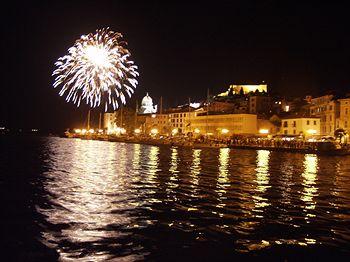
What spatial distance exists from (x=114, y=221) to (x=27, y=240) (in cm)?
314

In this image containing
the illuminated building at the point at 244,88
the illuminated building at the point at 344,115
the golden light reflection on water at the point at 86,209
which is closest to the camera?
the golden light reflection on water at the point at 86,209

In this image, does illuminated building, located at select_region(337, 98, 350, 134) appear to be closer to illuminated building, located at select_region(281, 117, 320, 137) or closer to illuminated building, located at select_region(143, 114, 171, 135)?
illuminated building, located at select_region(281, 117, 320, 137)

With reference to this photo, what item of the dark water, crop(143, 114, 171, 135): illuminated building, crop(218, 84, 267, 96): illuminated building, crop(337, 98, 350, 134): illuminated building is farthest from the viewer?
crop(218, 84, 267, 96): illuminated building

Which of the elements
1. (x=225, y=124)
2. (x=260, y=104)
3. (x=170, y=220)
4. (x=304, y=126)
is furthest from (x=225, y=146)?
(x=170, y=220)

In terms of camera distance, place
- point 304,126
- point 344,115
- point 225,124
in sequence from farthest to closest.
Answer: point 225,124 → point 304,126 → point 344,115

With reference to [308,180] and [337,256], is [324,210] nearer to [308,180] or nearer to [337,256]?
[337,256]

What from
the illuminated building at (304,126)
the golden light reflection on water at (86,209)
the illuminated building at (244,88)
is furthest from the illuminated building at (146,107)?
the golden light reflection on water at (86,209)

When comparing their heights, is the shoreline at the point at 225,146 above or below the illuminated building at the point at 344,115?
below

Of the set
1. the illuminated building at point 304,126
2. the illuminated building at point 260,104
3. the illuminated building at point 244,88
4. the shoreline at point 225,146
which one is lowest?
the shoreline at point 225,146

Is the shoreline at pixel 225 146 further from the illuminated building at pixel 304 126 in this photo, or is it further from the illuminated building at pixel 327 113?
the illuminated building at pixel 327 113

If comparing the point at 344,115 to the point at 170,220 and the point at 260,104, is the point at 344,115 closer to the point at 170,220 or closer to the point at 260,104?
the point at 260,104

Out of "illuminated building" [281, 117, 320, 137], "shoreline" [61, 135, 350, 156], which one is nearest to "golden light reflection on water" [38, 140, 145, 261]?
"shoreline" [61, 135, 350, 156]

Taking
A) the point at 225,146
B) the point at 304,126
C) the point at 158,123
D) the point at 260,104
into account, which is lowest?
the point at 225,146

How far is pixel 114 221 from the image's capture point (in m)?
13.6
